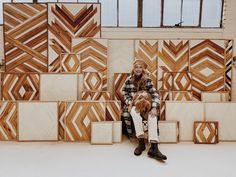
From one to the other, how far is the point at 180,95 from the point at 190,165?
1.44m

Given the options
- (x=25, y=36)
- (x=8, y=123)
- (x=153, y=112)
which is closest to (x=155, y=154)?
(x=153, y=112)

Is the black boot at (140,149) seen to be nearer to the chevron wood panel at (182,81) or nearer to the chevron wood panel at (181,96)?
the chevron wood panel at (181,96)

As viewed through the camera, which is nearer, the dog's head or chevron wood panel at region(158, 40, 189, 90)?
the dog's head

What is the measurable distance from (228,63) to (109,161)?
105 inches

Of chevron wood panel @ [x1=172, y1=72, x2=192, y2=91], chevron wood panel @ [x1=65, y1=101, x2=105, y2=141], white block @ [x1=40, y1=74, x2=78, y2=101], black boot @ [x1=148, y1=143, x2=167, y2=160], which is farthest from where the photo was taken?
chevron wood panel @ [x1=172, y1=72, x2=192, y2=91]

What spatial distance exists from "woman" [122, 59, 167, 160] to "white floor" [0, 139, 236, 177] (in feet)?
0.49

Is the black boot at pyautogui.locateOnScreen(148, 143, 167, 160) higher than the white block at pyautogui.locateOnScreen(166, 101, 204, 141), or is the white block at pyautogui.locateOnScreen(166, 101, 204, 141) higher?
the white block at pyautogui.locateOnScreen(166, 101, 204, 141)

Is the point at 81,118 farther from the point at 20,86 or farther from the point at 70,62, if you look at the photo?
the point at 20,86

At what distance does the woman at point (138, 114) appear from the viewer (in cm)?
282

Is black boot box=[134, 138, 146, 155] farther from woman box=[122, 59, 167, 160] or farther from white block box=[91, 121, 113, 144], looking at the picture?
white block box=[91, 121, 113, 144]

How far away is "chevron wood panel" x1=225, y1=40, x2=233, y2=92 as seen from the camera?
3.91 metres

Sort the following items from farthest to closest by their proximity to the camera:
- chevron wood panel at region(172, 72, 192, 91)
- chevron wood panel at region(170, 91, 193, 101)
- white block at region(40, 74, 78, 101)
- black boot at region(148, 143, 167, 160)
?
1. chevron wood panel at region(172, 72, 192, 91)
2. chevron wood panel at region(170, 91, 193, 101)
3. white block at region(40, 74, 78, 101)
4. black boot at region(148, 143, 167, 160)

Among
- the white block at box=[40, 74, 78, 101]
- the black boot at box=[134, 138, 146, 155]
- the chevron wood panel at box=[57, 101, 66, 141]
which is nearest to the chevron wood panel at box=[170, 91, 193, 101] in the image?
the black boot at box=[134, 138, 146, 155]

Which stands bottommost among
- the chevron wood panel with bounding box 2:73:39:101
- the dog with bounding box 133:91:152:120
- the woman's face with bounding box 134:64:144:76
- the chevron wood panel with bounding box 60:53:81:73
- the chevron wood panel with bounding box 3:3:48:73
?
the dog with bounding box 133:91:152:120
